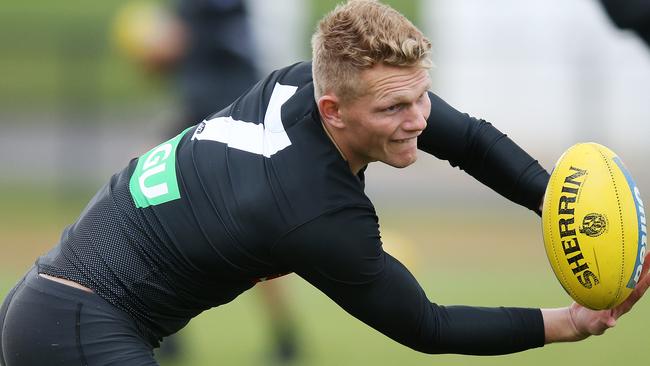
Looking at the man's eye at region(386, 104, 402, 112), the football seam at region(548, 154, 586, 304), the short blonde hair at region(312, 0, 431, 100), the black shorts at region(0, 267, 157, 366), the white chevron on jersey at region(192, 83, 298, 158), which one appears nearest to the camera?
the short blonde hair at region(312, 0, 431, 100)

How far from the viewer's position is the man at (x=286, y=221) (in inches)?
149

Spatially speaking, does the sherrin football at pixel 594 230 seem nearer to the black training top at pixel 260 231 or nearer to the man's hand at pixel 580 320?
the man's hand at pixel 580 320

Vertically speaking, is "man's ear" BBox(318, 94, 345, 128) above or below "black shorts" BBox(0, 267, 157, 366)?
above

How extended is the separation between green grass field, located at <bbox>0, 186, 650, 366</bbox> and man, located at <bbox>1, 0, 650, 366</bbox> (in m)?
3.09

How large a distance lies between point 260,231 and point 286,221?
4.3 inches

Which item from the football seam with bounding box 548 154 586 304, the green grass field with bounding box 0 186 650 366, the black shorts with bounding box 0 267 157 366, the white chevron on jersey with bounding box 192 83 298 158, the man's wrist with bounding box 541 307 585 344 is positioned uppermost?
the white chevron on jersey with bounding box 192 83 298 158

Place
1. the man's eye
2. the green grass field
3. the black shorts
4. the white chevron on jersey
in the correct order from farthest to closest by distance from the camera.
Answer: the green grass field → the black shorts → the white chevron on jersey → the man's eye

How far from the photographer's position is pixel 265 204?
3.83 metres

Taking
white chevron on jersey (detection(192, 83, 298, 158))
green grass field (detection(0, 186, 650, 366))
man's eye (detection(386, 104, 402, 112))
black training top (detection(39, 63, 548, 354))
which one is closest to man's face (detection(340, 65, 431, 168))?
man's eye (detection(386, 104, 402, 112))

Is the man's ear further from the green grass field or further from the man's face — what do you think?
the green grass field

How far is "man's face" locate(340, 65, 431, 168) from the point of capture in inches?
147

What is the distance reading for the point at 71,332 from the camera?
4066mm

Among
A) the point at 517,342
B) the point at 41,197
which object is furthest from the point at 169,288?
the point at 41,197

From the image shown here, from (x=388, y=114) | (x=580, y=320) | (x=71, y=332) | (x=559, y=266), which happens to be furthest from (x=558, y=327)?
(x=71, y=332)
